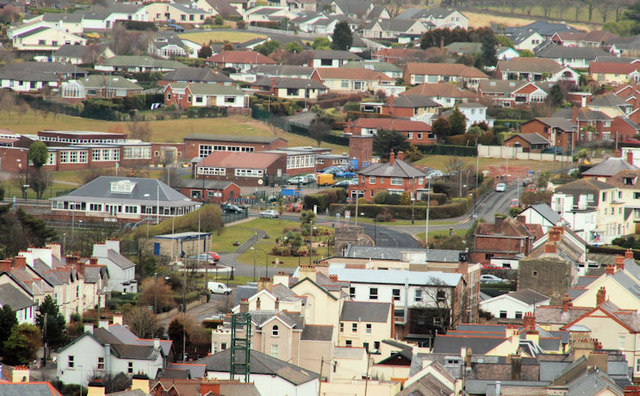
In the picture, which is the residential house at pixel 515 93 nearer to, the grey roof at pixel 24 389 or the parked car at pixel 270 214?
the parked car at pixel 270 214

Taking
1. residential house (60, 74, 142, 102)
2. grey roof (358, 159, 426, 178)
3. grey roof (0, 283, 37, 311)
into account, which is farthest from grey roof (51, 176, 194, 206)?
residential house (60, 74, 142, 102)

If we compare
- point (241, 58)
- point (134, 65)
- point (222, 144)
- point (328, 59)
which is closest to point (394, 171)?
point (222, 144)

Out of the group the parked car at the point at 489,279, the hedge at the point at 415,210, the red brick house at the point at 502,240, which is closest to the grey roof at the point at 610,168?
the hedge at the point at 415,210

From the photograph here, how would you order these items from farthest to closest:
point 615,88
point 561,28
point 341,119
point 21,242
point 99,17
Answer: point 561,28 → point 99,17 → point 615,88 → point 341,119 → point 21,242

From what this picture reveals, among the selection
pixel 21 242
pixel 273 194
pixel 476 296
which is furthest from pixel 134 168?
pixel 476 296

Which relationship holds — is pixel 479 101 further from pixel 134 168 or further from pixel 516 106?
pixel 134 168

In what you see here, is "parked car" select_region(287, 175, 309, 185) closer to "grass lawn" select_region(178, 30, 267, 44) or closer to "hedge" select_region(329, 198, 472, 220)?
"hedge" select_region(329, 198, 472, 220)

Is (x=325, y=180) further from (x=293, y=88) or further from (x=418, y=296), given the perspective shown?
(x=418, y=296)
